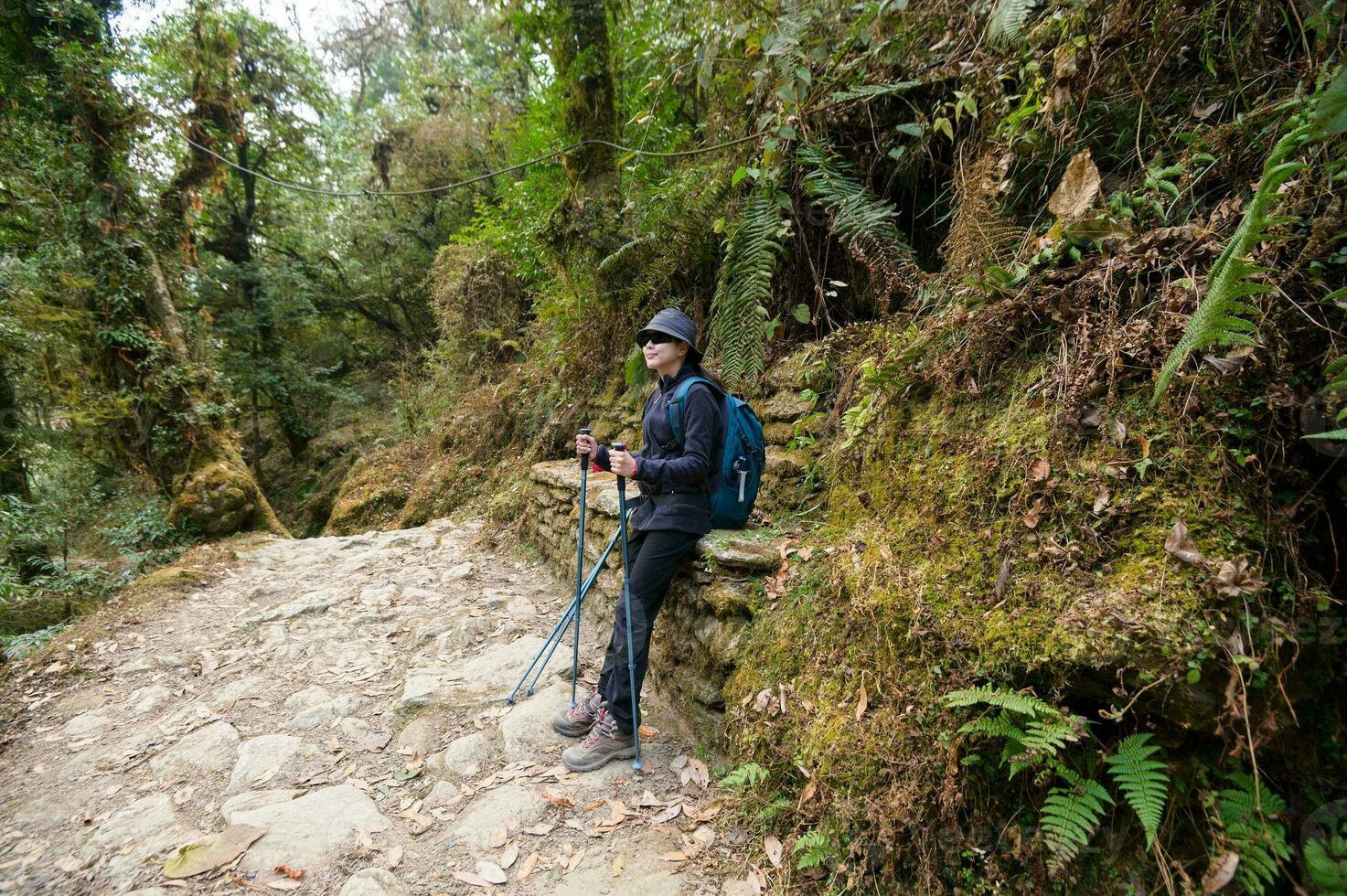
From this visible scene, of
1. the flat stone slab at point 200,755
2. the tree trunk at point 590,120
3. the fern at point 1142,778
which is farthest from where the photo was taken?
the tree trunk at point 590,120

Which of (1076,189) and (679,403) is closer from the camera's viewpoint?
(1076,189)

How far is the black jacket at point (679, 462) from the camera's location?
3088mm

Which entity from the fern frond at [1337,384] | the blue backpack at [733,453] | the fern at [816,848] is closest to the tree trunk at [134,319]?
the blue backpack at [733,453]

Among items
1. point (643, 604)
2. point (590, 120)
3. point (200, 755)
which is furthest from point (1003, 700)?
point (590, 120)

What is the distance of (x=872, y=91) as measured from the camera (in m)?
3.94

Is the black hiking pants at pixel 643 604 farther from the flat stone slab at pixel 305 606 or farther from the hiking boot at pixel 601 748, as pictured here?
the flat stone slab at pixel 305 606

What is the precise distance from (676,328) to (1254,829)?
285 cm

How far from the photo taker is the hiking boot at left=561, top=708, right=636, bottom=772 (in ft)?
10.3

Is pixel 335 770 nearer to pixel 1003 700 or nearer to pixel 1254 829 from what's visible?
pixel 1003 700

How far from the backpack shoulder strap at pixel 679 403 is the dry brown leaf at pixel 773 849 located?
189 cm

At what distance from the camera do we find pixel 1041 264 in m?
2.60

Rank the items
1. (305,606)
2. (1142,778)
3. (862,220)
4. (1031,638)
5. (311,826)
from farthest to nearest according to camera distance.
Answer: (305,606), (862,220), (311,826), (1031,638), (1142,778)

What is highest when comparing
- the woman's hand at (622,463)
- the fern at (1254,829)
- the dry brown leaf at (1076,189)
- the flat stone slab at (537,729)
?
the dry brown leaf at (1076,189)

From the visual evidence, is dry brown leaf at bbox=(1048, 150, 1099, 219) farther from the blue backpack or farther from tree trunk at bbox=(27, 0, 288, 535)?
tree trunk at bbox=(27, 0, 288, 535)
